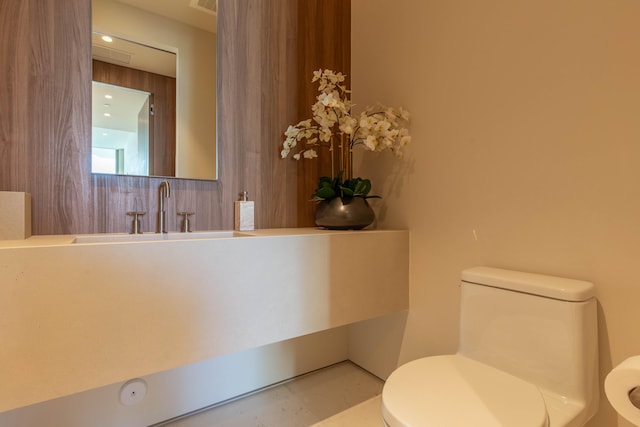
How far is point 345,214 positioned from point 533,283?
2.52 feet

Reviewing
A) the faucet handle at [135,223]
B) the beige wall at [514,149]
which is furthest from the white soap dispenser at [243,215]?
the beige wall at [514,149]

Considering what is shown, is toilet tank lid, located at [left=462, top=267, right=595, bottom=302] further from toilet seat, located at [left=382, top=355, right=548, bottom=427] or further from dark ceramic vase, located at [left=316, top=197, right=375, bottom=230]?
dark ceramic vase, located at [left=316, top=197, right=375, bottom=230]

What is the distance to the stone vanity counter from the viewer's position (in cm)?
85

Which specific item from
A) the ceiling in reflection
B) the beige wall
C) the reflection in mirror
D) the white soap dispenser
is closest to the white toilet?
the beige wall

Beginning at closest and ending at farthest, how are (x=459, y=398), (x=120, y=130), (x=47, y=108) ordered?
(x=459, y=398) → (x=47, y=108) → (x=120, y=130)

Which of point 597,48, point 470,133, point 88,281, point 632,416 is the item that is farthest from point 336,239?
point 597,48

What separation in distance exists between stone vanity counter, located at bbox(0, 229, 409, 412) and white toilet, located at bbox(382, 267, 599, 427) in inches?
18.8

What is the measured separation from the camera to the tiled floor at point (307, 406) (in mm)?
1421

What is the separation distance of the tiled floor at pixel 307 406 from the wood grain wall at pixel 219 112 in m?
0.84

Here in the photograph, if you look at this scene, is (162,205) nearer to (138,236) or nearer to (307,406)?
(138,236)

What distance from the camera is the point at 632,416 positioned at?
599mm

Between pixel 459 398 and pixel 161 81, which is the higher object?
pixel 161 81

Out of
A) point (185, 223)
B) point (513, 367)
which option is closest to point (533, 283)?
point (513, 367)

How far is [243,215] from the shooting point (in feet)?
5.06
